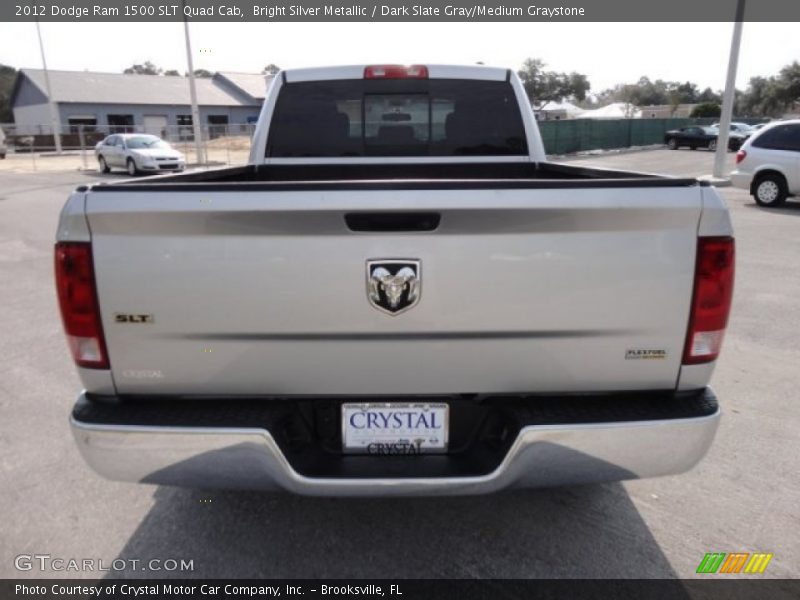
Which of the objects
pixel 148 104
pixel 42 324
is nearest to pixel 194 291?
pixel 42 324

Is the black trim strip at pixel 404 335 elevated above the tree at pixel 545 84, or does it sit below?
below

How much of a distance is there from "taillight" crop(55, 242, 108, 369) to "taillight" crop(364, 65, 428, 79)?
2.53 m

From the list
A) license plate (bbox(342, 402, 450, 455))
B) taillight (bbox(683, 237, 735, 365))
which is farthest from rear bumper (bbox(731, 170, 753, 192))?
license plate (bbox(342, 402, 450, 455))

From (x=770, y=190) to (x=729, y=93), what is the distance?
23.9 ft

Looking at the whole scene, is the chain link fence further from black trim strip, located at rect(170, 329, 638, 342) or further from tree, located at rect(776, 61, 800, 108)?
tree, located at rect(776, 61, 800, 108)

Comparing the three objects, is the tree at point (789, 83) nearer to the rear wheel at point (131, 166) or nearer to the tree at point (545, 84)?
the tree at point (545, 84)

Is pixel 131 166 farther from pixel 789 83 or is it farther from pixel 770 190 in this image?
pixel 789 83

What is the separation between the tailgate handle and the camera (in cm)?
210

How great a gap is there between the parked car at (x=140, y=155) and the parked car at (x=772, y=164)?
1880 cm

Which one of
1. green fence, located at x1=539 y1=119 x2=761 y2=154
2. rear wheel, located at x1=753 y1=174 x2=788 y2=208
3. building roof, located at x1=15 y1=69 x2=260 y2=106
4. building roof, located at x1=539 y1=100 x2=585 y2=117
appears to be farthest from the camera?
building roof, located at x1=539 y1=100 x2=585 y2=117

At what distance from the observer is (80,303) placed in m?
2.18

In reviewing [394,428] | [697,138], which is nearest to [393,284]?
[394,428]

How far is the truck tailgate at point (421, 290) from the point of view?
2.08 metres

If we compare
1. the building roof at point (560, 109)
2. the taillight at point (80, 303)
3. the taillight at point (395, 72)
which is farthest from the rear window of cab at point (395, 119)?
the building roof at point (560, 109)
